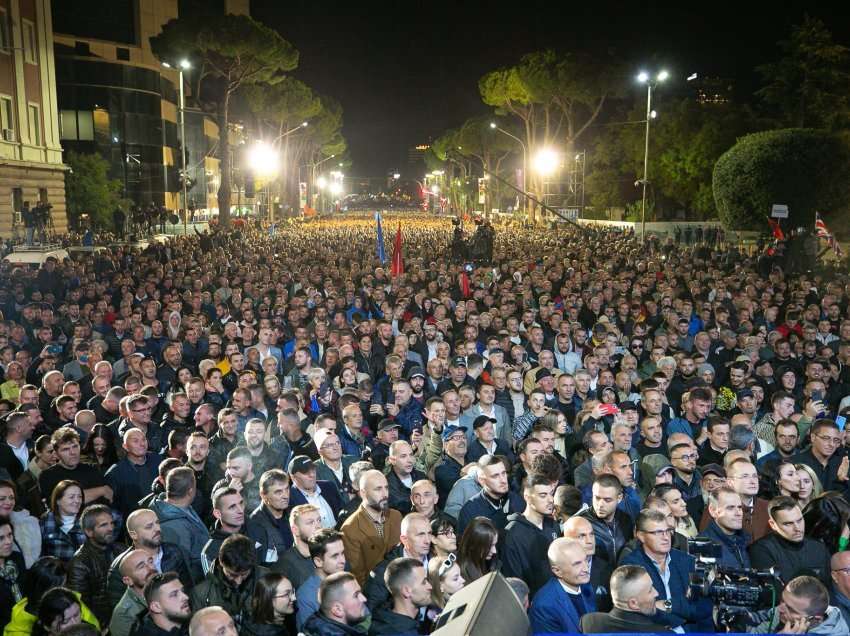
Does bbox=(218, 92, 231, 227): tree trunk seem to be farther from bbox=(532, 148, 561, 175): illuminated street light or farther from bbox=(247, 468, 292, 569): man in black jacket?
bbox=(247, 468, 292, 569): man in black jacket

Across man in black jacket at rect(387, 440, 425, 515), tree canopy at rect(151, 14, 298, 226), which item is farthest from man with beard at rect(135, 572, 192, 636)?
tree canopy at rect(151, 14, 298, 226)

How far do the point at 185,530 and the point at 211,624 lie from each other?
6.13 feet

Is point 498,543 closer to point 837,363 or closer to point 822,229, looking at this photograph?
point 837,363

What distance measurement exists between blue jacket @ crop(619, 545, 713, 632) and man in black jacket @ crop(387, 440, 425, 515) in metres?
1.91

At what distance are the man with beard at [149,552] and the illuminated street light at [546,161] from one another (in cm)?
5240

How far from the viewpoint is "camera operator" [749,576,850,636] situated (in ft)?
13.6

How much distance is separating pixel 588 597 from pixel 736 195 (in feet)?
98.8

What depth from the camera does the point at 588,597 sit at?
4836 mm

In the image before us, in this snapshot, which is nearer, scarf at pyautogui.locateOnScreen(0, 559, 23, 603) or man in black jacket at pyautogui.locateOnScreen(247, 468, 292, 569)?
scarf at pyautogui.locateOnScreen(0, 559, 23, 603)

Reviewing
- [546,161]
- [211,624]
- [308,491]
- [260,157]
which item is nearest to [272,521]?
[308,491]

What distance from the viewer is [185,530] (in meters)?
5.68

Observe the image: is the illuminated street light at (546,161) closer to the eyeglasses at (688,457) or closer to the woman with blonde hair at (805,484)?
the eyeglasses at (688,457)

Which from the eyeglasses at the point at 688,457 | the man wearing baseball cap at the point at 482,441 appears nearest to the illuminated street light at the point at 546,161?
the man wearing baseball cap at the point at 482,441

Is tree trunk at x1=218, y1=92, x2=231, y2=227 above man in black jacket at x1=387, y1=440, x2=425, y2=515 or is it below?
above
